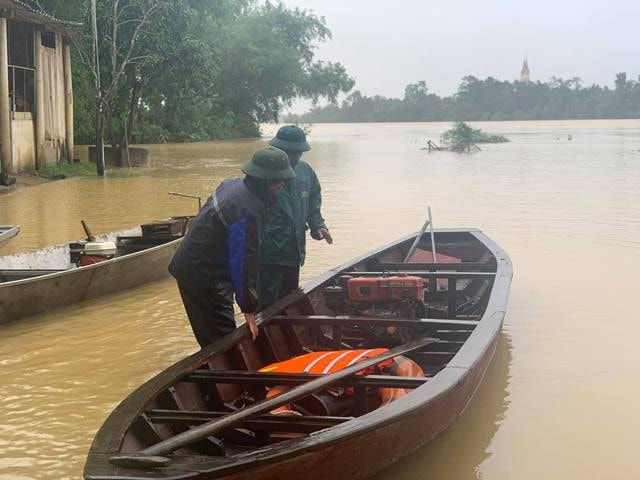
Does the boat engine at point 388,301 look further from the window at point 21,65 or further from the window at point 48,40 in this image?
the window at point 48,40

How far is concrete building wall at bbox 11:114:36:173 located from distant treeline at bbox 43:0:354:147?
8.22ft

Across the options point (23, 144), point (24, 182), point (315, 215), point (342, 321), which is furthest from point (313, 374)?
point (23, 144)

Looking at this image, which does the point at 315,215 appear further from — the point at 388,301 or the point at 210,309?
the point at 210,309

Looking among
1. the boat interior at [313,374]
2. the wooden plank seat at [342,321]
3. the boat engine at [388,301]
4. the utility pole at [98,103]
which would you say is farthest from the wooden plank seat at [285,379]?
the utility pole at [98,103]

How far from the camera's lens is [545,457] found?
4.64 metres

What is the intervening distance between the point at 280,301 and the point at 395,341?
2.81ft

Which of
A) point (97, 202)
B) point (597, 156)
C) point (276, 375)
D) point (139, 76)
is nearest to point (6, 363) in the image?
point (276, 375)

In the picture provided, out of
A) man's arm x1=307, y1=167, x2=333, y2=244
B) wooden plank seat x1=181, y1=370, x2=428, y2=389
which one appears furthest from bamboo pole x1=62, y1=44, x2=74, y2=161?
wooden plank seat x1=181, y1=370, x2=428, y2=389

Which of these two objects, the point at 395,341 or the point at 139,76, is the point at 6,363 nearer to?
the point at 395,341

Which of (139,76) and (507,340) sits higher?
(139,76)

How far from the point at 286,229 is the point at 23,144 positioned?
15016mm

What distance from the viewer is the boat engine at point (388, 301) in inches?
211

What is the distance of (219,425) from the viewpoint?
10.8 ft

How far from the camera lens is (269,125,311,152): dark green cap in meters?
5.37
